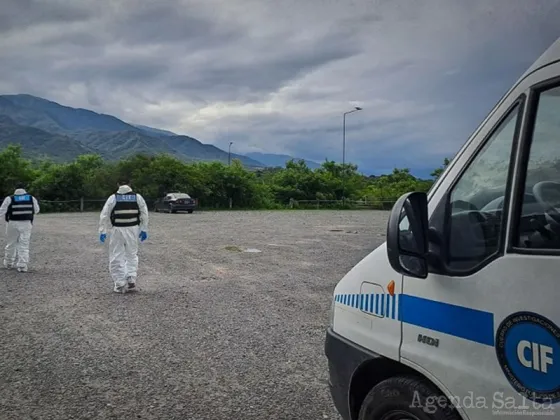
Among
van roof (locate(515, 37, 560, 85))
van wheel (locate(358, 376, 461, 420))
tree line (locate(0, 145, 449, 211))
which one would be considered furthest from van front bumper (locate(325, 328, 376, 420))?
tree line (locate(0, 145, 449, 211))

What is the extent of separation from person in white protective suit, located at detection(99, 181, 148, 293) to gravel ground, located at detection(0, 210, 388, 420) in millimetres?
354

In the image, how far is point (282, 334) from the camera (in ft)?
20.2

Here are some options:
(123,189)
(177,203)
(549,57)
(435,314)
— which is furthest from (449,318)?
(177,203)

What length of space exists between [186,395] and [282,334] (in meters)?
2.08

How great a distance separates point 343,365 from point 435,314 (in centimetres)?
85

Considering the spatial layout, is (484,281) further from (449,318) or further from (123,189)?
(123,189)

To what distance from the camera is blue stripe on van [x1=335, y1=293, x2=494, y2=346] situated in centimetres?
196

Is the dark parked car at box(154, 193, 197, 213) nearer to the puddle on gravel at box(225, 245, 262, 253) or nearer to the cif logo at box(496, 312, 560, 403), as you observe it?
the puddle on gravel at box(225, 245, 262, 253)

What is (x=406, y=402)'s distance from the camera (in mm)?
2295

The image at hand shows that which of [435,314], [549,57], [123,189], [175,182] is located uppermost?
[175,182]

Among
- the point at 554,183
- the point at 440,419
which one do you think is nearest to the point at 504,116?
the point at 554,183

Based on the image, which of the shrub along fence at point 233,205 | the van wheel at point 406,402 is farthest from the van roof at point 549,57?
the shrub along fence at point 233,205

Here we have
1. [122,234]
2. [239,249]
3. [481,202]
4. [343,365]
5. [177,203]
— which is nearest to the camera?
[481,202]

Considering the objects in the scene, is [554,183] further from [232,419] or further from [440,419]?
[232,419]
